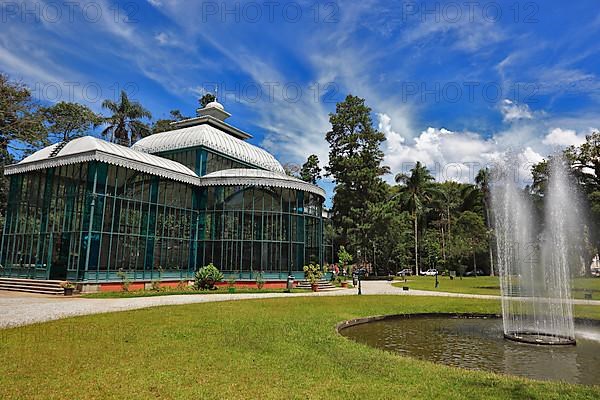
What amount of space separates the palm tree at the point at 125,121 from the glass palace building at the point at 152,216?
679 inches

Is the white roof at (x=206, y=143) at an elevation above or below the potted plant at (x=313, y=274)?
above

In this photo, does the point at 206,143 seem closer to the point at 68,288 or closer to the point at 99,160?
the point at 99,160

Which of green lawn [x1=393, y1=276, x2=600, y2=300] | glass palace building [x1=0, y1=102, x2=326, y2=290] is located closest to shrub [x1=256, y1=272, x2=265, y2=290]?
glass palace building [x1=0, y1=102, x2=326, y2=290]

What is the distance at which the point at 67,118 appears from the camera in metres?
39.4

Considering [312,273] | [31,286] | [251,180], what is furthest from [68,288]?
[312,273]

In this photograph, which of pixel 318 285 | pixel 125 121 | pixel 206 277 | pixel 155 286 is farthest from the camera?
pixel 125 121

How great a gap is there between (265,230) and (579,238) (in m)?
30.2

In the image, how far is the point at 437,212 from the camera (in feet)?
217

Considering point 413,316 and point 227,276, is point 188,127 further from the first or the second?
point 413,316

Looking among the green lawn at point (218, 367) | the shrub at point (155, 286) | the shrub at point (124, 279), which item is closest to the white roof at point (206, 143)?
the shrub at point (155, 286)

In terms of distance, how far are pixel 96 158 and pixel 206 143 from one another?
10.2m

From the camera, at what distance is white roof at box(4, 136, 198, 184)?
22.0m

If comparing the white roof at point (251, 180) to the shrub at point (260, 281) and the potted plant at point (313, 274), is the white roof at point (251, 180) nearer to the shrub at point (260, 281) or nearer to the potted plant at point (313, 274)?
the potted plant at point (313, 274)

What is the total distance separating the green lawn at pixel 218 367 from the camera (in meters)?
5.71
